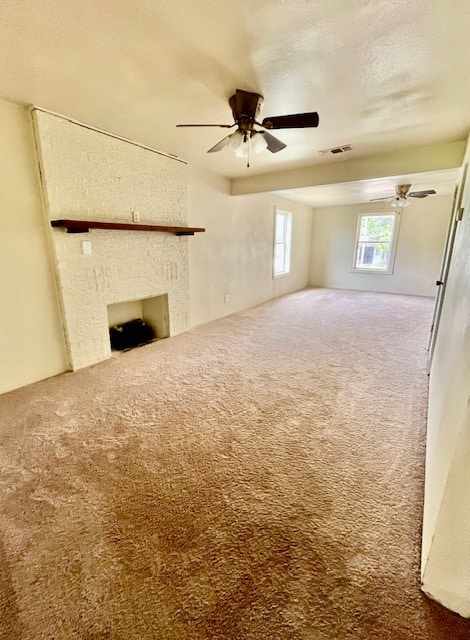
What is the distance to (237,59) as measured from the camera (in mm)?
1812

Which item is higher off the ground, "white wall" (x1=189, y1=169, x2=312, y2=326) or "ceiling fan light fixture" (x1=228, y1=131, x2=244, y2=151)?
"ceiling fan light fixture" (x1=228, y1=131, x2=244, y2=151)

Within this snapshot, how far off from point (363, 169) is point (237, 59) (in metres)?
2.67

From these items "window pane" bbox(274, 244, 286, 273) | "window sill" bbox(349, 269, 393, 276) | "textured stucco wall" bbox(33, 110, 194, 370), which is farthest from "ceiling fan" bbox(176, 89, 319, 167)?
"window sill" bbox(349, 269, 393, 276)

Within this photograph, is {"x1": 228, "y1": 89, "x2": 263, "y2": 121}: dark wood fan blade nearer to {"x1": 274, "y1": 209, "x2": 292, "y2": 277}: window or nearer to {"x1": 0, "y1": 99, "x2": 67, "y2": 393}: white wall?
{"x1": 0, "y1": 99, "x2": 67, "y2": 393}: white wall

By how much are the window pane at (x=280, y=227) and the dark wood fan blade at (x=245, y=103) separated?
451cm

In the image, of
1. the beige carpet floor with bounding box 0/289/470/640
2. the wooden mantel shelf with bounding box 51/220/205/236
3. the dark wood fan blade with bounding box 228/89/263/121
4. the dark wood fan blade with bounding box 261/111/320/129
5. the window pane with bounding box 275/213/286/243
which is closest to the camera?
the beige carpet floor with bounding box 0/289/470/640

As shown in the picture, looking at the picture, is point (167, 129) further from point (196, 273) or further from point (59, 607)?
point (59, 607)

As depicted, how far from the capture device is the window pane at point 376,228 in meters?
7.36

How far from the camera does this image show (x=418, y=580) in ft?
3.78

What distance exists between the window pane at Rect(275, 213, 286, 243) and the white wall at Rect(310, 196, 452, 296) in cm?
169

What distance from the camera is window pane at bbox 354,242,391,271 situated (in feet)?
→ 24.7

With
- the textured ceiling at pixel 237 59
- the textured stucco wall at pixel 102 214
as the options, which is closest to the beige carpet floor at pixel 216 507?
the textured stucco wall at pixel 102 214

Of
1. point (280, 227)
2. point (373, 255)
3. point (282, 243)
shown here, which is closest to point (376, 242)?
point (373, 255)

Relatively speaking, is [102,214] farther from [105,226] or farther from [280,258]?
[280,258]
